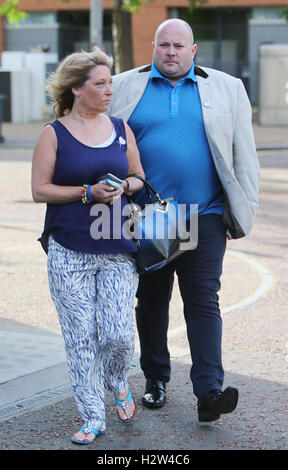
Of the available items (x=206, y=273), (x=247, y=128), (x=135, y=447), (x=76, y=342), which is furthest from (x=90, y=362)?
(x=247, y=128)

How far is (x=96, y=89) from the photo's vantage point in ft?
14.1

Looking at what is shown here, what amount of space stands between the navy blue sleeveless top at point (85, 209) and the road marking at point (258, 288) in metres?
2.25

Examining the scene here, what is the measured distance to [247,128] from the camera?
4.74 m

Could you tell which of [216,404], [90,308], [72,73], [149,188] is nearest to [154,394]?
[216,404]

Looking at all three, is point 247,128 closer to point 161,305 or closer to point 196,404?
point 161,305

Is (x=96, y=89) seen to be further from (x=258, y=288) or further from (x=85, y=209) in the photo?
(x=258, y=288)

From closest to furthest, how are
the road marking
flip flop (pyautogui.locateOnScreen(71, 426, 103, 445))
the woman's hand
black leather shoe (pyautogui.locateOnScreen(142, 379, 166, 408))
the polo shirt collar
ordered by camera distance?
the woman's hand, flip flop (pyautogui.locateOnScreen(71, 426, 103, 445)), the polo shirt collar, black leather shoe (pyautogui.locateOnScreen(142, 379, 166, 408)), the road marking

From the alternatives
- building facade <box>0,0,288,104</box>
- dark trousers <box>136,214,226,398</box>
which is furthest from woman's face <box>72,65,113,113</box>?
building facade <box>0,0,288,104</box>

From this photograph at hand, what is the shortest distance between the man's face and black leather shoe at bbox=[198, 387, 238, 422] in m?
1.56

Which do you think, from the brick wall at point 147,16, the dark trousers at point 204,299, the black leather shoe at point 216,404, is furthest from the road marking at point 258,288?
the brick wall at point 147,16

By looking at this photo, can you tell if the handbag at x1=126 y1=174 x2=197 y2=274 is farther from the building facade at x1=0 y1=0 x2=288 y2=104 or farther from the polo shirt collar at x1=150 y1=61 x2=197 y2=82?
the building facade at x1=0 y1=0 x2=288 y2=104

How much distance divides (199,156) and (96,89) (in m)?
0.66

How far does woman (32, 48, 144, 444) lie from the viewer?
4262mm
